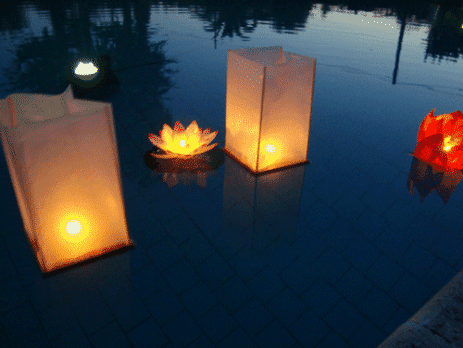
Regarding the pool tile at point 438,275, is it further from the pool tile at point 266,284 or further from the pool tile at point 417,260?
the pool tile at point 266,284

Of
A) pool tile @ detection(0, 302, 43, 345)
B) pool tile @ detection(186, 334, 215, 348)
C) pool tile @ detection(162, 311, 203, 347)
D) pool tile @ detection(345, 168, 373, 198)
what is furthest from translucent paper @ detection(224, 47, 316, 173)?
pool tile @ detection(0, 302, 43, 345)

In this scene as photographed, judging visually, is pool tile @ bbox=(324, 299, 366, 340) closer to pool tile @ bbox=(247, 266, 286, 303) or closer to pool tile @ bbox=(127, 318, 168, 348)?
pool tile @ bbox=(247, 266, 286, 303)

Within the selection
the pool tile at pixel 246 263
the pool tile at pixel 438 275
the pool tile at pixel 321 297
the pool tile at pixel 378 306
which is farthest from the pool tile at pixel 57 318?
the pool tile at pixel 438 275

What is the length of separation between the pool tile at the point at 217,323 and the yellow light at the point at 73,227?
4.60ft

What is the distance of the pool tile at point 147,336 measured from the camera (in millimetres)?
2990

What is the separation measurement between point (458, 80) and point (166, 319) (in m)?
8.43

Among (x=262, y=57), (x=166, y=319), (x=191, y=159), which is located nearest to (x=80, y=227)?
(x=166, y=319)

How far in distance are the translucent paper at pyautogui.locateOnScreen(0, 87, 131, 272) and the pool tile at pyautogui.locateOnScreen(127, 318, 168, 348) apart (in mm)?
1007

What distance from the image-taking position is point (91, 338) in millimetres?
3008

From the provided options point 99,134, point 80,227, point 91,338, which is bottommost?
point 91,338

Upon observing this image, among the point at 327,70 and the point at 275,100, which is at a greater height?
the point at 275,100

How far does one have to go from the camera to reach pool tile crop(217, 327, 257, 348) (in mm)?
3018

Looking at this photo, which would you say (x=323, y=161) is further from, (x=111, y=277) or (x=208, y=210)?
(x=111, y=277)

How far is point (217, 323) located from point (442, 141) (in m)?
4.05
